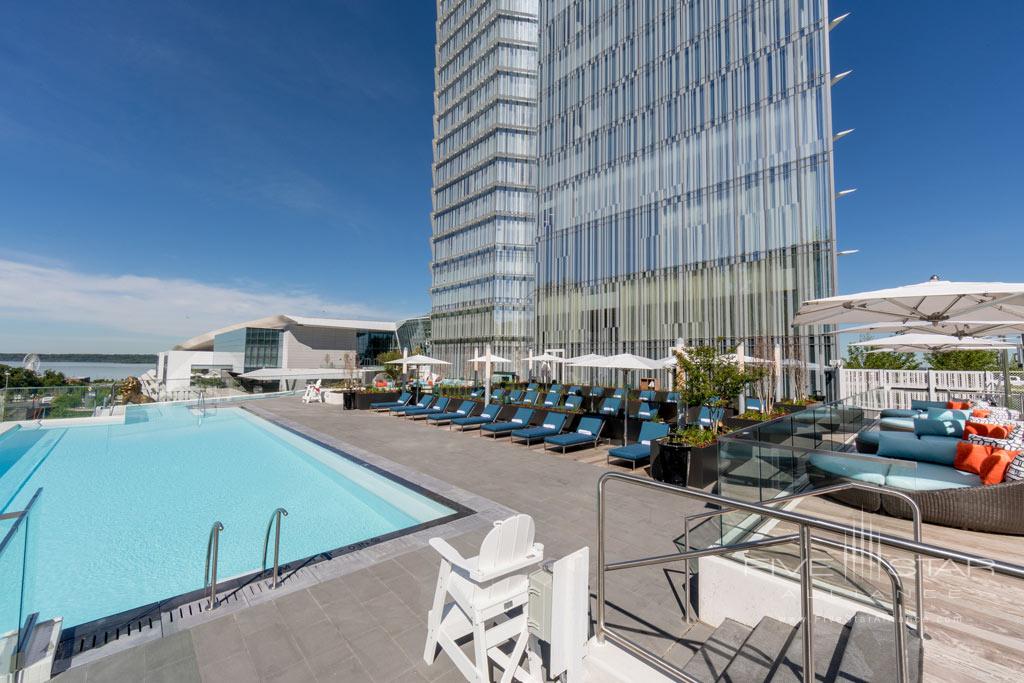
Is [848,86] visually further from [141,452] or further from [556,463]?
[141,452]

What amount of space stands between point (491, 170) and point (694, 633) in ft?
117

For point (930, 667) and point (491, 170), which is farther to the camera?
point (491, 170)

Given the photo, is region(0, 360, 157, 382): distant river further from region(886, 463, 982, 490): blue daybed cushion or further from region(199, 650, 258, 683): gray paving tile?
region(886, 463, 982, 490): blue daybed cushion

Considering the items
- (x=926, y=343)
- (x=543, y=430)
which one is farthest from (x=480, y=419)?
(x=926, y=343)

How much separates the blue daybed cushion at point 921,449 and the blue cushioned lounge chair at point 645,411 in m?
5.22

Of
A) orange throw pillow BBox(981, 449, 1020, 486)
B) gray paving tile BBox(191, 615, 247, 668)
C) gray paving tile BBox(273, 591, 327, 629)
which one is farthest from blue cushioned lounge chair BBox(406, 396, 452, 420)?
orange throw pillow BBox(981, 449, 1020, 486)

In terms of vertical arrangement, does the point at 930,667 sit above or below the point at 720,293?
below

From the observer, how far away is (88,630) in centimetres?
306

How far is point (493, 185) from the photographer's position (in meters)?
34.2

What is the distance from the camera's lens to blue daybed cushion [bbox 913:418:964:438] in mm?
6906

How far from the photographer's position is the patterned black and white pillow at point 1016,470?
400 centimetres

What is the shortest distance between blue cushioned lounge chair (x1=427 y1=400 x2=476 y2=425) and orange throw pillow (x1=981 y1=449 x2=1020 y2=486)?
10.8 m

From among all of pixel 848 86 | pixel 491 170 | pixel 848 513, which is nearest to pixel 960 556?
pixel 848 513

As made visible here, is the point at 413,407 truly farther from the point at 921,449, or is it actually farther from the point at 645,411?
the point at 921,449
